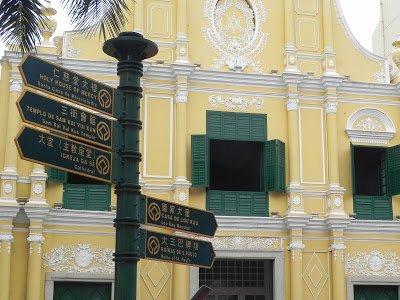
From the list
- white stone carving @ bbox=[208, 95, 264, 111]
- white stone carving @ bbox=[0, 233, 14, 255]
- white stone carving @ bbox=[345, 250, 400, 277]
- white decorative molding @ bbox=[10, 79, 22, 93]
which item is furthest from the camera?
white stone carving @ bbox=[208, 95, 264, 111]

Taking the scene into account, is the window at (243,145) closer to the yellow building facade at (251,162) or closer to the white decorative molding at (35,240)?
the yellow building facade at (251,162)

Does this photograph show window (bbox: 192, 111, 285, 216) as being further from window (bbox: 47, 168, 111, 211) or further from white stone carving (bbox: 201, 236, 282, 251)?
window (bbox: 47, 168, 111, 211)

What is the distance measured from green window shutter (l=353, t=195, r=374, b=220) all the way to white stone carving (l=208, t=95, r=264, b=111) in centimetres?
296

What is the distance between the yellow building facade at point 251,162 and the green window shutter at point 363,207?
30 mm

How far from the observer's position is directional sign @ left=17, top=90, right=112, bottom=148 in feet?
16.7

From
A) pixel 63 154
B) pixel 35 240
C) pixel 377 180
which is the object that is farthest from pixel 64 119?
pixel 377 180

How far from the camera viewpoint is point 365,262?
1518 cm

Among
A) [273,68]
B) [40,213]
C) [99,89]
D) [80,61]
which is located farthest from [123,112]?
[273,68]

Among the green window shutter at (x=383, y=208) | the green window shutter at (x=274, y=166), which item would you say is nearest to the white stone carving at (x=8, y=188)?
the green window shutter at (x=274, y=166)

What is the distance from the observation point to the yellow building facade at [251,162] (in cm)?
1398

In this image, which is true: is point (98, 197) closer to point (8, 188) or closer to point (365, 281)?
point (8, 188)

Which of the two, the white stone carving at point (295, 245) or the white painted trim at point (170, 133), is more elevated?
the white painted trim at point (170, 133)

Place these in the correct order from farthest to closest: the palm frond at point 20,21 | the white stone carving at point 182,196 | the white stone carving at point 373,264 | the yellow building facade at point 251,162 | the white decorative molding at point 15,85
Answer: the white stone carving at point 373,264, the white stone carving at point 182,196, the white decorative molding at point 15,85, the yellow building facade at point 251,162, the palm frond at point 20,21

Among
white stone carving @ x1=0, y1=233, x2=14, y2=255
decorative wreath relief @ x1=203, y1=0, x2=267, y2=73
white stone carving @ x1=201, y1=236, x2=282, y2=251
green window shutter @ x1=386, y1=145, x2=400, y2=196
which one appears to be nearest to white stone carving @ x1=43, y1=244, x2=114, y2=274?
white stone carving @ x1=0, y1=233, x2=14, y2=255
